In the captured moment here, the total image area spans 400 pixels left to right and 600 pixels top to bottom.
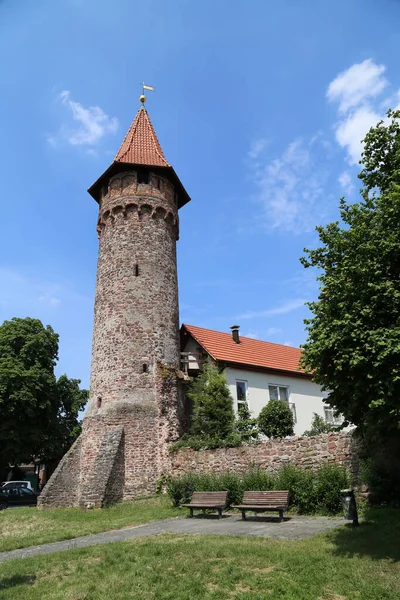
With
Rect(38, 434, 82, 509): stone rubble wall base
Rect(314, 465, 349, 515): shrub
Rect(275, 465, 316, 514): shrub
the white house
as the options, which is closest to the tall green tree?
Rect(38, 434, 82, 509): stone rubble wall base

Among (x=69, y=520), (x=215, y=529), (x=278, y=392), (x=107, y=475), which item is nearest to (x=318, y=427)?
(x=278, y=392)

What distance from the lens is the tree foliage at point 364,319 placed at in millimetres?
7453

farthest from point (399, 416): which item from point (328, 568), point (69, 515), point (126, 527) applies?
point (69, 515)

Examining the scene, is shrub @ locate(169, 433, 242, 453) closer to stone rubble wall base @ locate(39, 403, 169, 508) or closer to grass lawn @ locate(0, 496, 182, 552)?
stone rubble wall base @ locate(39, 403, 169, 508)

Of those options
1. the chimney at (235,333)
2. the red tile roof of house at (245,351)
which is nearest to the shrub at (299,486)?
the red tile roof of house at (245,351)

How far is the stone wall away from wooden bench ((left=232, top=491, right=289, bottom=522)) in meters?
2.11

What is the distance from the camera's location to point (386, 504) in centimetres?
1093

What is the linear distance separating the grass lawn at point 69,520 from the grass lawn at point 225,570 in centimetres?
323

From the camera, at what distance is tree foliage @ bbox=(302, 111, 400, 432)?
7.45 metres

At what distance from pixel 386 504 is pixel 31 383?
893 inches

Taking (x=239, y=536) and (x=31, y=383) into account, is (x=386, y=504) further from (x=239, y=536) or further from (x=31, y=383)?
(x=31, y=383)

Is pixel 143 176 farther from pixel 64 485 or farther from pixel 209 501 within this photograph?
pixel 209 501

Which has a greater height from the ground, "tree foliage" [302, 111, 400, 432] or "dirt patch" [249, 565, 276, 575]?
"tree foliage" [302, 111, 400, 432]

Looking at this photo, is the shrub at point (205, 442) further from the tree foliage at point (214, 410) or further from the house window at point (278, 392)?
the house window at point (278, 392)
